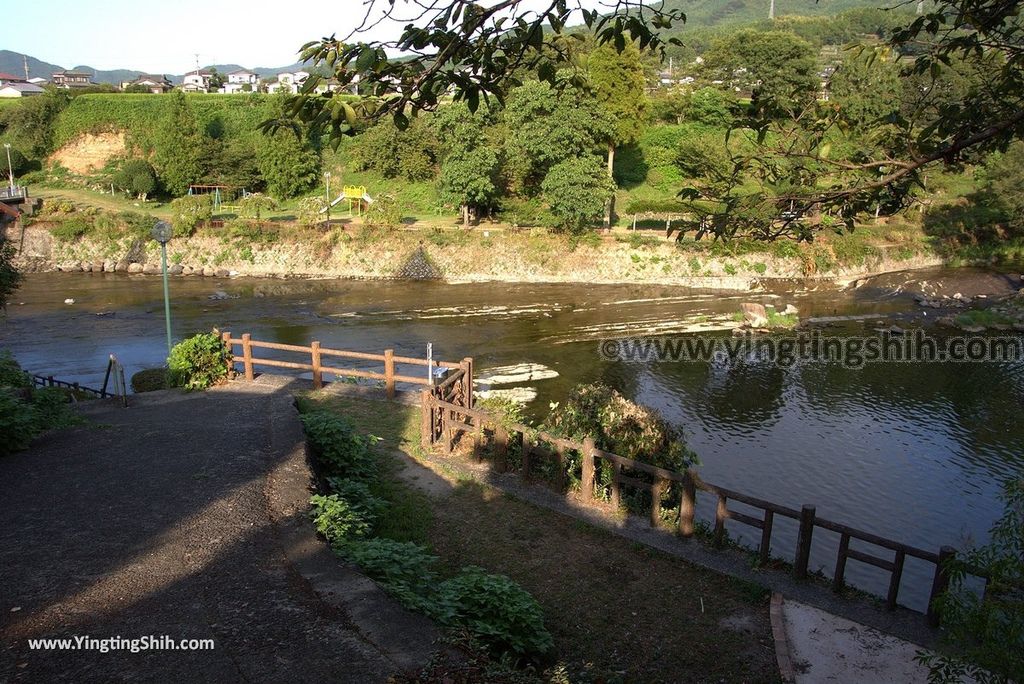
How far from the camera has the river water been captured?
47.4 feet

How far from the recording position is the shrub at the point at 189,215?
39094 mm

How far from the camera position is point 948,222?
129 feet

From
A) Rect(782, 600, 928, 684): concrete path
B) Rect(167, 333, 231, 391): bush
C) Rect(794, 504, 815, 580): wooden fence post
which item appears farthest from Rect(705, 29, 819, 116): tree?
Rect(782, 600, 928, 684): concrete path

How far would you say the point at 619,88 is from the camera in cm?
3869

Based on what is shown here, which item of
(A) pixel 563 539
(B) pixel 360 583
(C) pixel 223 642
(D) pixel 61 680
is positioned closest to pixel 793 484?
(A) pixel 563 539

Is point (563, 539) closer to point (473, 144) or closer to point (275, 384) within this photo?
point (275, 384)

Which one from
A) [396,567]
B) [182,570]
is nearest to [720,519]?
[396,567]

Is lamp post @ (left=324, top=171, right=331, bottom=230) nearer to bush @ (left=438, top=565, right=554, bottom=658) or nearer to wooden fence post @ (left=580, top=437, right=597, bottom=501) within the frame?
wooden fence post @ (left=580, top=437, right=597, bottom=501)

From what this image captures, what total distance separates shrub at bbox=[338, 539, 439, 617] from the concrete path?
378cm

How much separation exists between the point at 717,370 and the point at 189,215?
2904 cm

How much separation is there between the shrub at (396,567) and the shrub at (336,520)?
0.29 m

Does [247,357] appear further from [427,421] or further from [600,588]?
[600,588]

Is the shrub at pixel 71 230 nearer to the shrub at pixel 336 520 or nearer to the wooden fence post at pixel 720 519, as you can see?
the shrub at pixel 336 520

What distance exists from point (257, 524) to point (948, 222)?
134ft
